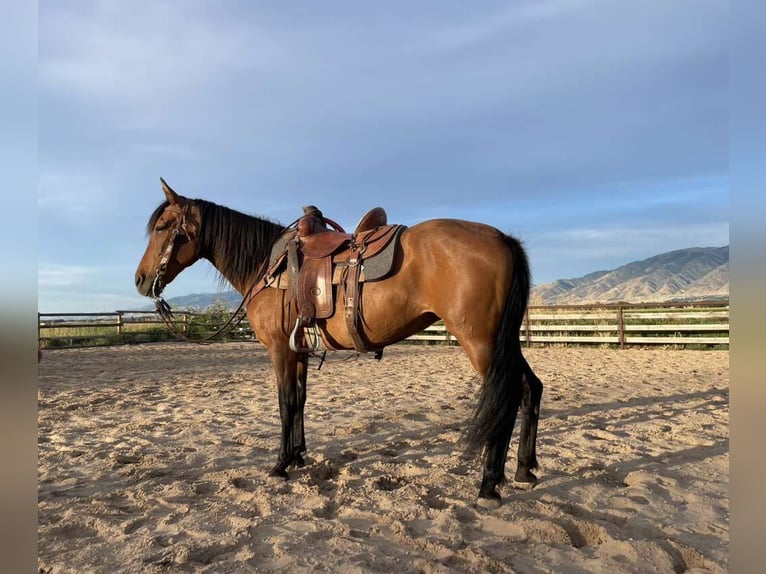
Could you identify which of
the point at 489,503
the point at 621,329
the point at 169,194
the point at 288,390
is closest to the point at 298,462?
the point at 288,390

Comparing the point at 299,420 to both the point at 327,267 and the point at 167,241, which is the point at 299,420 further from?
the point at 167,241

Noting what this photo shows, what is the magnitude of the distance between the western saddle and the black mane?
263mm

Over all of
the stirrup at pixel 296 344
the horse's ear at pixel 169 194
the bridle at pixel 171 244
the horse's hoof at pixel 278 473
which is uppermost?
the horse's ear at pixel 169 194

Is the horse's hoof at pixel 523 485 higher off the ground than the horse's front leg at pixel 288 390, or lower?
lower

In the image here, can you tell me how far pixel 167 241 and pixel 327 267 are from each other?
156 cm

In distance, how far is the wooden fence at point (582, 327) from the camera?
12537 millimetres

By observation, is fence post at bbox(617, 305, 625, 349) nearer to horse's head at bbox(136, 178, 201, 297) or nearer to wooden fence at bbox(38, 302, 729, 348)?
wooden fence at bbox(38, 302, 729, 348)

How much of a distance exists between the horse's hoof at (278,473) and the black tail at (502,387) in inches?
56.2

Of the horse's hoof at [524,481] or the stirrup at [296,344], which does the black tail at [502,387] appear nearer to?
the horse's hoof at [524,481]

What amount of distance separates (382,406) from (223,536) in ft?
11.6

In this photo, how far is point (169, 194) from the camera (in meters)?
3.98

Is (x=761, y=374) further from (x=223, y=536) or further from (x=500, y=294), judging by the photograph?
(x=223, y=536)

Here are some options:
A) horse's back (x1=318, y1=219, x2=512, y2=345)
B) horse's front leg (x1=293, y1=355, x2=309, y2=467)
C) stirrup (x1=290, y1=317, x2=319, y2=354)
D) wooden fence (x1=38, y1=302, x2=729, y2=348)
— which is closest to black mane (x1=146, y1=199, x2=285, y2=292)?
stirrup (x1=290, y1=317, x2=319, y2=354)

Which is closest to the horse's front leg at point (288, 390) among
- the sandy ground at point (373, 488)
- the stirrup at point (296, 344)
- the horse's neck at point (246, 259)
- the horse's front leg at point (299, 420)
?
the horse's front leg at point (299, 420)
